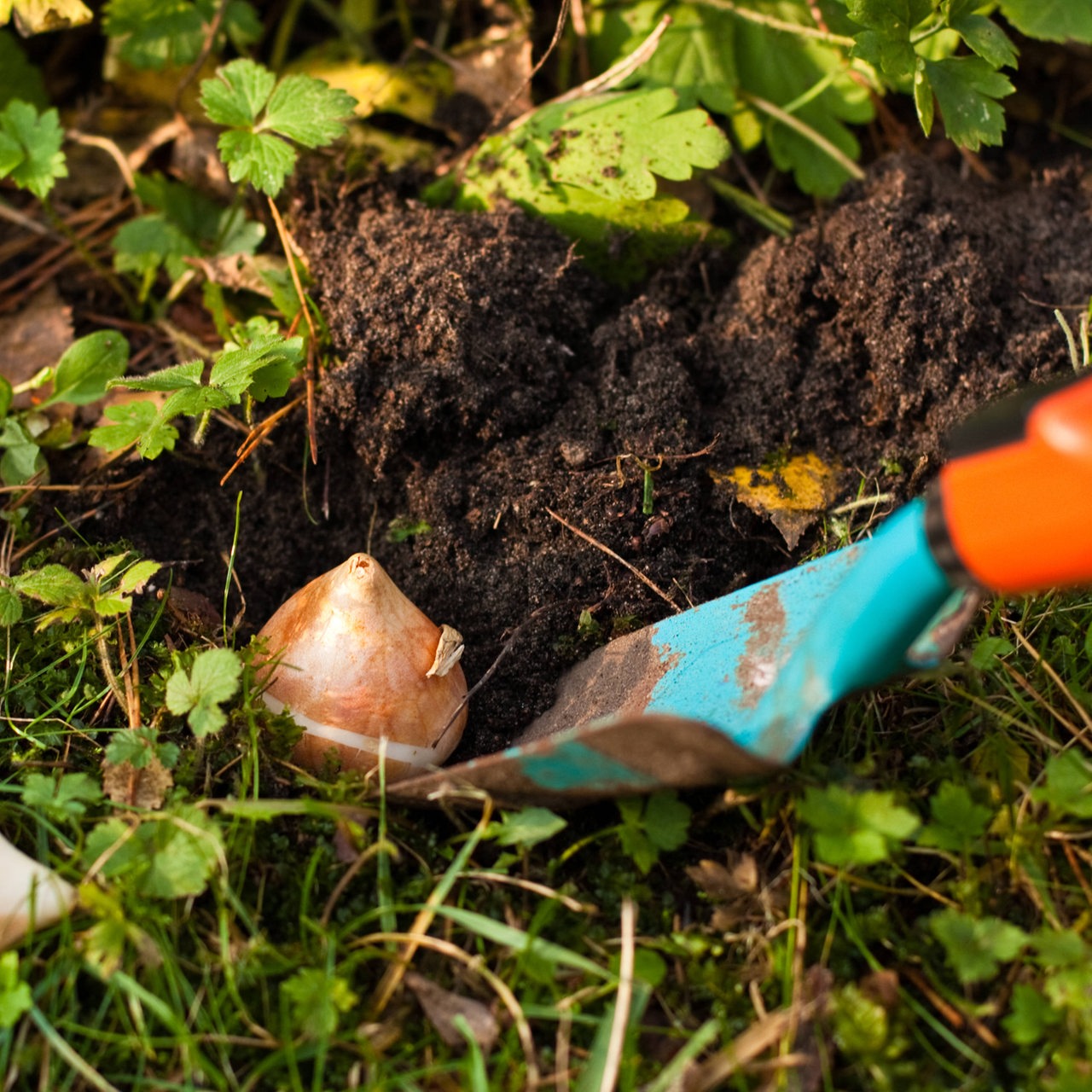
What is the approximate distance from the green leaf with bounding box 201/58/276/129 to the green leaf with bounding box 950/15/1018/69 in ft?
4.48

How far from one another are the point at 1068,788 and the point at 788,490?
760mm

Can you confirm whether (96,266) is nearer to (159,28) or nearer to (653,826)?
(159,28)

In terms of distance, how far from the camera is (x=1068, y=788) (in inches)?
57.2

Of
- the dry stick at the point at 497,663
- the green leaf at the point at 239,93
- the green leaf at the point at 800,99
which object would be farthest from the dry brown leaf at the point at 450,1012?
the green leaf at the point at 800,99

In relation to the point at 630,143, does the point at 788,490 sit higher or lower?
lower

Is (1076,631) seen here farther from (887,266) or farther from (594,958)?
(594,958)

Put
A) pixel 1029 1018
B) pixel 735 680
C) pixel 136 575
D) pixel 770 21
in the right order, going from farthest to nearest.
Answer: pixel 770 21, pixel 136 575, pixel 735 680, pixel 1029 1018

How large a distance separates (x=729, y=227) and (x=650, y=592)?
105cm

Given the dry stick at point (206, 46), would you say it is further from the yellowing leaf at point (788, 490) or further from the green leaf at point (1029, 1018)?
the green leaf at point (1029, 1018)

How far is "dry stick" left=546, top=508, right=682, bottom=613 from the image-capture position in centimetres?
190

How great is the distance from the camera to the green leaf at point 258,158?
82.6 inches

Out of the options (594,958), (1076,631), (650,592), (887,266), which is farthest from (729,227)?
(594,958)

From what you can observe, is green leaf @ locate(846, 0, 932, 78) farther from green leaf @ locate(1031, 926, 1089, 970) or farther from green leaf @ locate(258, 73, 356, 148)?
green leaf @ locate(1031, 926, 1089, 970)

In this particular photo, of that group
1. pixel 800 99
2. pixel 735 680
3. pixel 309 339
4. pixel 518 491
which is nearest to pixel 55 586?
pixel 309 339
